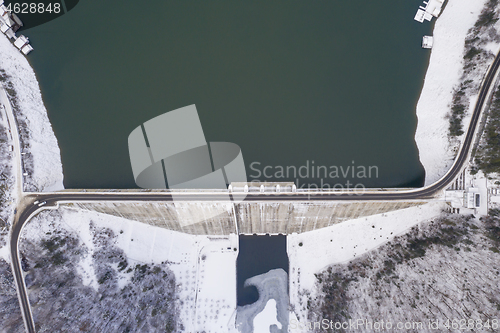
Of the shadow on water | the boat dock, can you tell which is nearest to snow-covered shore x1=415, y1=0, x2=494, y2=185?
the shadow on water

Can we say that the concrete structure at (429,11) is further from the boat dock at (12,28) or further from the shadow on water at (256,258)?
the boat dock at (12,28)

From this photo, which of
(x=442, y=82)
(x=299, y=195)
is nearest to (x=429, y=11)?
(x=442, y=82)

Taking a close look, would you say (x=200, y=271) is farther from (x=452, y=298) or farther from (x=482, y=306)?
(x=482, y=306)

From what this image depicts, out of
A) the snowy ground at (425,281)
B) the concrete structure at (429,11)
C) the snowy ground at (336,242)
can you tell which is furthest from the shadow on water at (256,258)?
the concrete structure at (429,11)

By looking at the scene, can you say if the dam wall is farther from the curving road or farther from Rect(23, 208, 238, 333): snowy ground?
Rect(23, 208, 238, 333): snowy ground

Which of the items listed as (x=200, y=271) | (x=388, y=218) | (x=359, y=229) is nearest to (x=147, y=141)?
(x=200, y=271)

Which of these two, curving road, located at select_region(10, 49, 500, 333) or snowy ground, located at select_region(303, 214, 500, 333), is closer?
snowy ground, located at select_region(303, 214, 500, 333)
